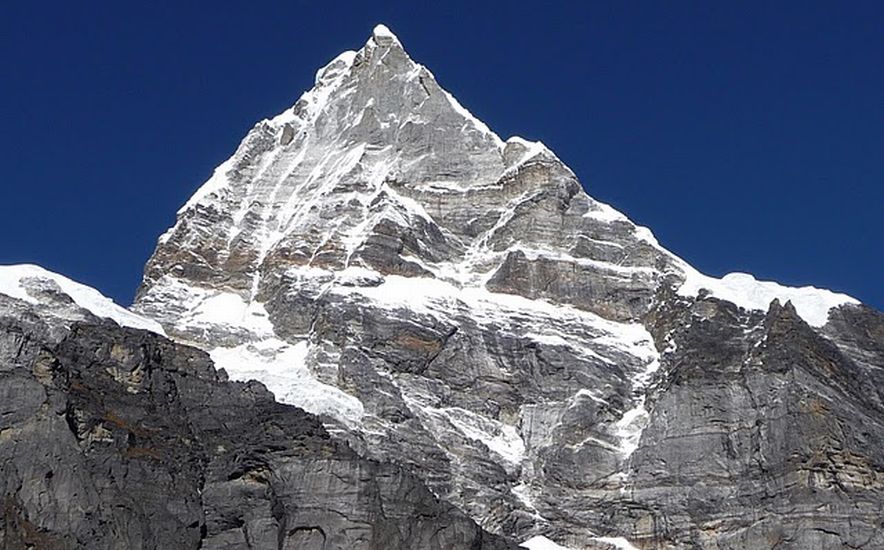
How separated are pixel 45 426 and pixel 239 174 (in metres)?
90.1

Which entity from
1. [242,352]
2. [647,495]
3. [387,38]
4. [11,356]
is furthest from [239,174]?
[11,356]

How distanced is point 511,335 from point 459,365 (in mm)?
6407

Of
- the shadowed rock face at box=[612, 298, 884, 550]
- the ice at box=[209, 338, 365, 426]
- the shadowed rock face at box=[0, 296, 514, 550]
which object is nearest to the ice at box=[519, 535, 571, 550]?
the shadowed rock face at box=[612, 298, 884, 550]

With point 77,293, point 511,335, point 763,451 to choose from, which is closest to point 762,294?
point 511,335

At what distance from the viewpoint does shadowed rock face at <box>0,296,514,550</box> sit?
96.5 m

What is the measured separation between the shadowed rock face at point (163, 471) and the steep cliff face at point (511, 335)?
18.4m

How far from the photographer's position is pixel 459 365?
14712cm

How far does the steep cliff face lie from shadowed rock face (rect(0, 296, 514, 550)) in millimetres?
18440

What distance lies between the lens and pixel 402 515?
105 metres

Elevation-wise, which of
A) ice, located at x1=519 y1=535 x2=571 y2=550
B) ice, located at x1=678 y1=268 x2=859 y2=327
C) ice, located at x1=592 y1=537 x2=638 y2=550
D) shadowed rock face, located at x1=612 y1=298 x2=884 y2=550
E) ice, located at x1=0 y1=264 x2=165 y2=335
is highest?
ice, located at x1=678 y1=268 x2=859 y2=327

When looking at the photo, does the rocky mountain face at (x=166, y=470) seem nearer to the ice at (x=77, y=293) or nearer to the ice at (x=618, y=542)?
the ice at (x=618, y=542)

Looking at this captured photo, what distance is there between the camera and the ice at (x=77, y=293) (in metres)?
149

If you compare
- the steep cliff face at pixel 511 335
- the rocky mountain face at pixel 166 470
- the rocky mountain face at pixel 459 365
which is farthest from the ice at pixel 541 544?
the rocky mountain face at pixel 166 470

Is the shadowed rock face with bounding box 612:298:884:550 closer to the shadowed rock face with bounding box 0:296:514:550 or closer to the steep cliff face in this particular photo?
the steep cliff face
